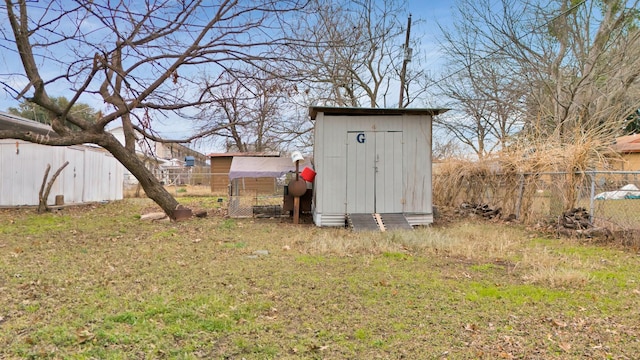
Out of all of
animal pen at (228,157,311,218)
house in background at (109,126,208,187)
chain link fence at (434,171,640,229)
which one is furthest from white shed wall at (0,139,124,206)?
chain link fence at (434,171,640,229)

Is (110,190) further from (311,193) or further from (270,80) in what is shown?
(270,80)

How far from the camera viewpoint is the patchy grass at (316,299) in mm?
2721

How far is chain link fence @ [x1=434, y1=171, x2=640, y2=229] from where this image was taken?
7.04 m

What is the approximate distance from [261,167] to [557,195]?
264 inches

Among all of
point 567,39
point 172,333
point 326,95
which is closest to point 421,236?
point 172,333

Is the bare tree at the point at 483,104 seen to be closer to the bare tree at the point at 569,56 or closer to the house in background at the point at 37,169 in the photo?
the bare tree at the point at 569,56

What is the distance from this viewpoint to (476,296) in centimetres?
384

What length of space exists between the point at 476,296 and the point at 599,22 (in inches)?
440

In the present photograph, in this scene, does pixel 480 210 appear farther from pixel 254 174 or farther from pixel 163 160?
pixel 163 160

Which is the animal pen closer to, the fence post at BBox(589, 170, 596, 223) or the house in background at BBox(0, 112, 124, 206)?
the house in background at BBox(0, 112, 124, 206)

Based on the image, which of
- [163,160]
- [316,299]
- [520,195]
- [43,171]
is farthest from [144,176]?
[163,160]

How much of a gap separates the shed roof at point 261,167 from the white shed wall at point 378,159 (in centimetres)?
115

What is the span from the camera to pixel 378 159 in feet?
29.3

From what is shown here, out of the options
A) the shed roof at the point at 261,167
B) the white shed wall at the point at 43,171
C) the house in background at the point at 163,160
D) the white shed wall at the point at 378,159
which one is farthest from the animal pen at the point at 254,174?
the white shed wall at the point at 43,171
